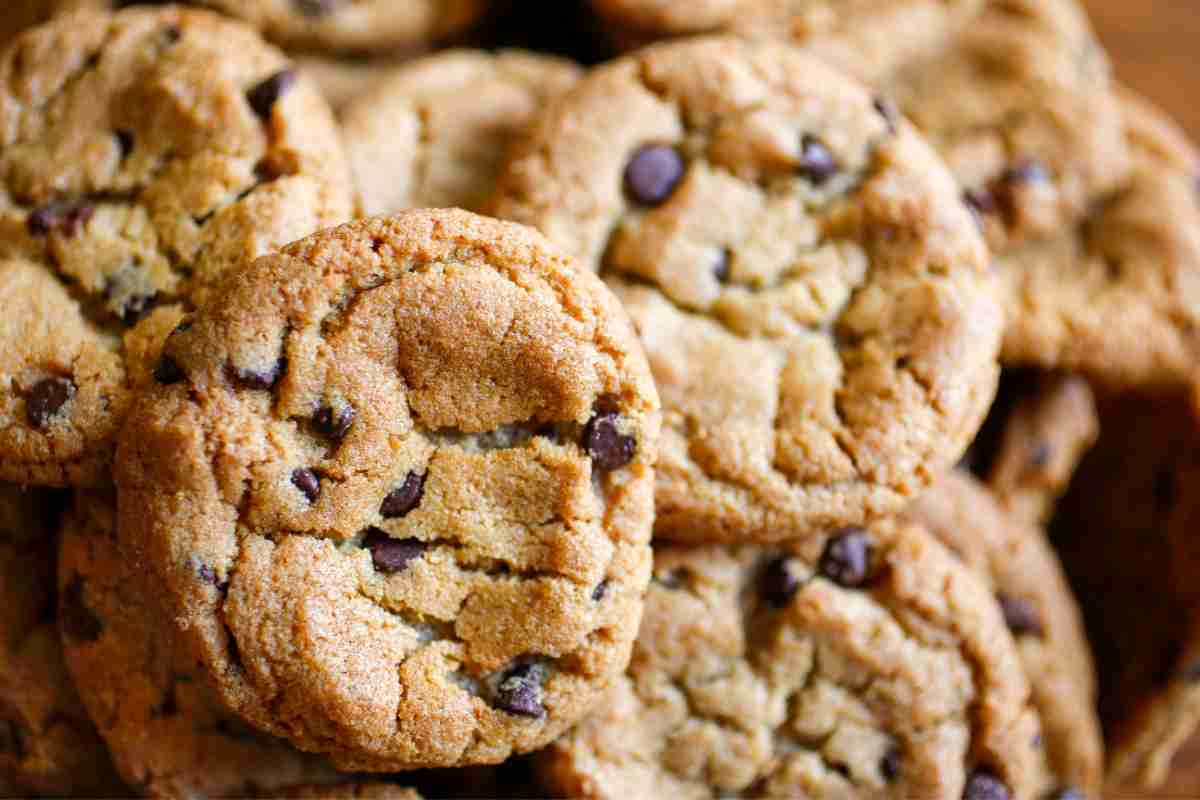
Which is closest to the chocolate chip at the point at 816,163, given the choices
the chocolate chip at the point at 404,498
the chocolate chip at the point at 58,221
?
the chocolate chip at the point at 404,498

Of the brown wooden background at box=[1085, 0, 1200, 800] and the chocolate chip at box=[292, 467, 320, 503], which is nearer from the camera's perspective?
the chocolate chip at box=[292, 467, 320, 503]

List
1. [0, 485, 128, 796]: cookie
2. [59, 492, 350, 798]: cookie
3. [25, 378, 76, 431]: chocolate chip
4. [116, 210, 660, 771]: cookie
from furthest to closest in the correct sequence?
1. [0, 485, 128, 796]: cookie
2. [59, 492, 350, 798]: cookie
3. [25, 378, 76, 431]: chocolate chip
4. [116, 210, 660, 771]: cookie

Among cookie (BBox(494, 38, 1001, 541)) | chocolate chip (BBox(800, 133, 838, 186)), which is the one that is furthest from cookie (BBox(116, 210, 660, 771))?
chocolate chip (BBox(800, 133, 838, 186))

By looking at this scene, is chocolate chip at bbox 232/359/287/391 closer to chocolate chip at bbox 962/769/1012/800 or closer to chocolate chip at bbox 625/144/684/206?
chocolate chip at bbox 625/144/684/206

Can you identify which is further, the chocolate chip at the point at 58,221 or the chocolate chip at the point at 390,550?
the chocolate chip at the point at 58,221

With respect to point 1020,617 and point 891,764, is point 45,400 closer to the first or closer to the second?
point 891,764

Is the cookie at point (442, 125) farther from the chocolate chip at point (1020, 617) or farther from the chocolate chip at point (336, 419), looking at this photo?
the chocolate chip at point (1020, 617)
